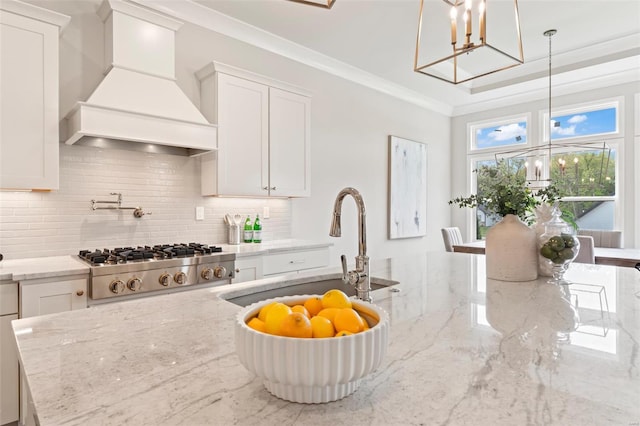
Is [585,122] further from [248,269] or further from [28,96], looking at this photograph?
[28,96]

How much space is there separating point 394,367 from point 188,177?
9.21ft

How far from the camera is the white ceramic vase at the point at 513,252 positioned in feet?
5.36

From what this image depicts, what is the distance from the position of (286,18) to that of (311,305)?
328cm

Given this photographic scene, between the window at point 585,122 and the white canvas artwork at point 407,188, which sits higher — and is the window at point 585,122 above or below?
above

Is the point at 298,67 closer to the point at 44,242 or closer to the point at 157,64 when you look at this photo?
the point at 157,64

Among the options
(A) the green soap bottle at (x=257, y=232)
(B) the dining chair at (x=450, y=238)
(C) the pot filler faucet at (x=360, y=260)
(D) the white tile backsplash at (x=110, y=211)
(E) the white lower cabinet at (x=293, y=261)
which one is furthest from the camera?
(B) the dining chair at (x=450, y=238)

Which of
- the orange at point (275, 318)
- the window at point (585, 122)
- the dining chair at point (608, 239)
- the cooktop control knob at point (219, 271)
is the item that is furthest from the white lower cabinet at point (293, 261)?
the window at point (585, 122)

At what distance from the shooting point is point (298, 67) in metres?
4.05

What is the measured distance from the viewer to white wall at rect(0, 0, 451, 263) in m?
2.59

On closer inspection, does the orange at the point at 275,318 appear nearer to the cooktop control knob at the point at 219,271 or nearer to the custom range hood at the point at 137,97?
the cooktop control knob at the point at 219,271

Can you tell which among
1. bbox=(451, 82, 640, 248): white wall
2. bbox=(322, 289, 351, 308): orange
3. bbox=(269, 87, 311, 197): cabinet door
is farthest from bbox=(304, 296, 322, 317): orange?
bbox=(451, 82, 640, 248): white wall

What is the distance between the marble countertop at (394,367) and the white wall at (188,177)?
1.80m

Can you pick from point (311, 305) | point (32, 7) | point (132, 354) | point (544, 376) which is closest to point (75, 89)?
point (32, 7)

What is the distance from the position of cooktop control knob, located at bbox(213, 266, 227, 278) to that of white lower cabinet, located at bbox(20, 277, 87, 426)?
0.77 m
